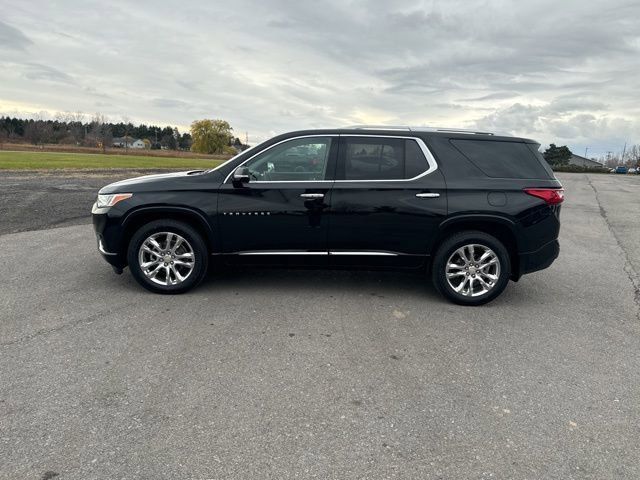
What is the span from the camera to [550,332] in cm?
448

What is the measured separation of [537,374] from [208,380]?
2416 mm

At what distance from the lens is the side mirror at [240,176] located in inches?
194

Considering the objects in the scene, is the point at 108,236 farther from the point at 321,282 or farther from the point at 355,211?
the point at 355,211

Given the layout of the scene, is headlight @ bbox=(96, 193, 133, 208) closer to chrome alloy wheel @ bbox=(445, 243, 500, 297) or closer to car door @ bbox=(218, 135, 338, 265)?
car door @ bbox=(218, 135, 338, 265)

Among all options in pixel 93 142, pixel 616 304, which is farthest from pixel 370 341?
pixel 93 142

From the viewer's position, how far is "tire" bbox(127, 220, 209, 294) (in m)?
5.09

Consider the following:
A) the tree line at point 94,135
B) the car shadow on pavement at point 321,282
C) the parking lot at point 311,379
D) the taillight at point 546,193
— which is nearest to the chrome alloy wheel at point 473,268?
the parking lot at point 311,379

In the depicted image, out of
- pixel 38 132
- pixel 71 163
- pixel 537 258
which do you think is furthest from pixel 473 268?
pixel 38 132

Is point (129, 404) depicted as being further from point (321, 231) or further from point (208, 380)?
point (321, 231)

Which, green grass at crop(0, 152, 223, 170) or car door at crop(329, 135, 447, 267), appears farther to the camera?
green grass at crop(0, 152, 223, 170)

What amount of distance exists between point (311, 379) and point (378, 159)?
2.57 m

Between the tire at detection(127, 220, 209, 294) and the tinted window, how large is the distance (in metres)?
1.74

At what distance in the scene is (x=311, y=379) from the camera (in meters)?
3.42

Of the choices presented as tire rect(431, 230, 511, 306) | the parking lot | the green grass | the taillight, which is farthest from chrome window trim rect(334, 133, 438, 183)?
the green grass
